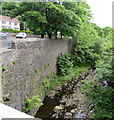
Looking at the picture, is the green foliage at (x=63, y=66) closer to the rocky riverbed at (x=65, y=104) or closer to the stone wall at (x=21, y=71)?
the rocky riverbed at (x=65, y=104)

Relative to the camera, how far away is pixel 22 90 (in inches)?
188

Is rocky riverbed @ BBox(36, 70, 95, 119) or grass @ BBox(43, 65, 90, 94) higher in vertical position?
grass @ BBox(43, 65, 90, 94)

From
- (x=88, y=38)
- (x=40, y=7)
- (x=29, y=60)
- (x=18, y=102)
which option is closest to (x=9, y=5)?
(x=40, y=7)

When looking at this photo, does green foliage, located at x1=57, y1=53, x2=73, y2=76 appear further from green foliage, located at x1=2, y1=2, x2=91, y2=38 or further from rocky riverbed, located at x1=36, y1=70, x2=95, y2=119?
green foliage, located at x1=2, y1=2, x2=91, y2=38

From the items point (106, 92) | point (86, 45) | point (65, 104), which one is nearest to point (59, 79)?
point (65, 104)

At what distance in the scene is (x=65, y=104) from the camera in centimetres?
671

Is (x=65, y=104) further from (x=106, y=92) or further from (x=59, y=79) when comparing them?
(x=59, y=79)

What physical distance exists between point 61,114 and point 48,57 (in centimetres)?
375

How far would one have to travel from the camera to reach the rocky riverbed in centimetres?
581

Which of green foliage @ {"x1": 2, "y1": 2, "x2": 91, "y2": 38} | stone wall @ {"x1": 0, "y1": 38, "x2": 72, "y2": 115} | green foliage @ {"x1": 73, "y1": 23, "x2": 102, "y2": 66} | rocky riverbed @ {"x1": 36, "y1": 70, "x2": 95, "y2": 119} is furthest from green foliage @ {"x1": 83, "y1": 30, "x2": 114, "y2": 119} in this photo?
green foliage @ {"x1": 73, "y1": 23, "x2": 102, "y2": 66}

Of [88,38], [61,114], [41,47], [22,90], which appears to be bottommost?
[61,114]

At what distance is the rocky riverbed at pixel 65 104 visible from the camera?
5.81m

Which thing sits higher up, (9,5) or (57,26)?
(9,5)

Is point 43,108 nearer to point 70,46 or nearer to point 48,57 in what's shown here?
point 48,57
